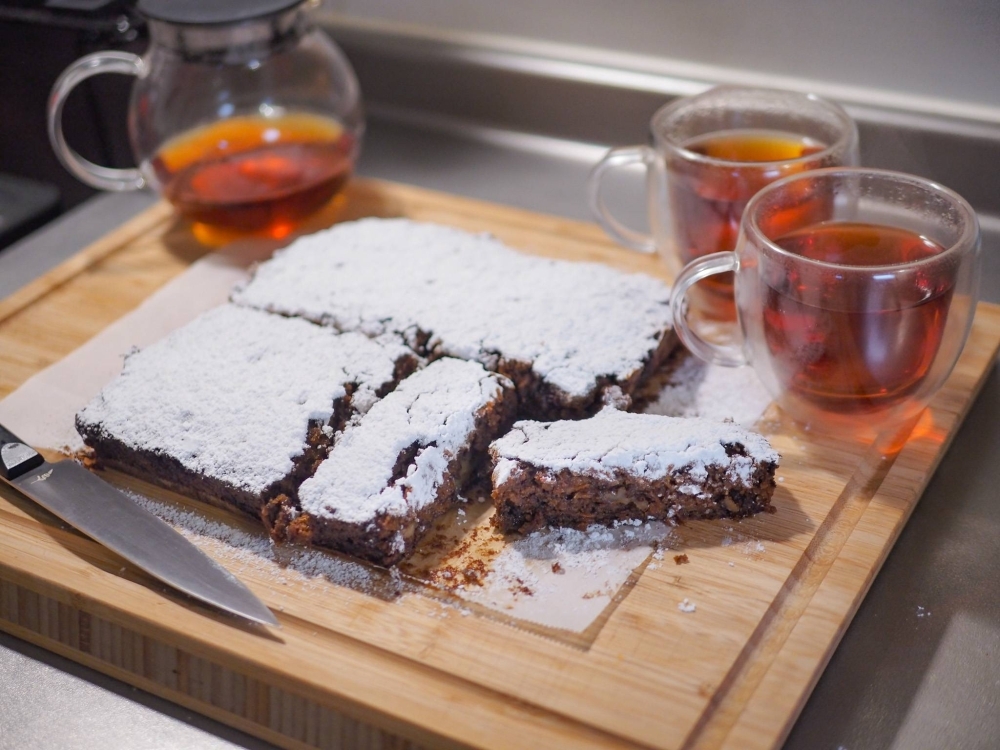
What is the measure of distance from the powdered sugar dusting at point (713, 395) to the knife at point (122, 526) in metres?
0.64

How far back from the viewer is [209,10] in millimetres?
1649

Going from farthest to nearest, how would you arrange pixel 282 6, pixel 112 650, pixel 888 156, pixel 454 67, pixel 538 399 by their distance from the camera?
pixel 454 67, pixel 888 156, pixel 282 6, pixel 538 399, pixel 112 650

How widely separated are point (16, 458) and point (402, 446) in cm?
51

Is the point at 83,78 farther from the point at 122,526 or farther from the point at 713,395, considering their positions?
the point at 713,395

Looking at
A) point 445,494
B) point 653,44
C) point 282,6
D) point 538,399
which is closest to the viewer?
point 445,494

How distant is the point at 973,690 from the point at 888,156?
1.06m

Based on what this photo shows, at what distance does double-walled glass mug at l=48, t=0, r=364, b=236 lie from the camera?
175 cm

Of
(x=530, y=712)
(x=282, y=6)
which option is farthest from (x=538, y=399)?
(x=282, y=6)

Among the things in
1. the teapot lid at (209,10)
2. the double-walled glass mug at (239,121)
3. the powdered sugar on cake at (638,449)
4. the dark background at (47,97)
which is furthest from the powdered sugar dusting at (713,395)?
the dark background at (47,97)

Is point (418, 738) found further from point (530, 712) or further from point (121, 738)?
point (121, 738)

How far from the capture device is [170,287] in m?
1.74

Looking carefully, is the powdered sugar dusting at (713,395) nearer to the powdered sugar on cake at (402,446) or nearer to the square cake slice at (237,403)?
the powdered sugar on cake at (402,446)

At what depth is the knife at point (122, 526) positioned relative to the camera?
1.14 metres

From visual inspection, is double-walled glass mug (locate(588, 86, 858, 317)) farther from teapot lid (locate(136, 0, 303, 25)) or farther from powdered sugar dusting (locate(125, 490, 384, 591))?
powdered sugar dusting (locate(125, 490, 384, 591))
